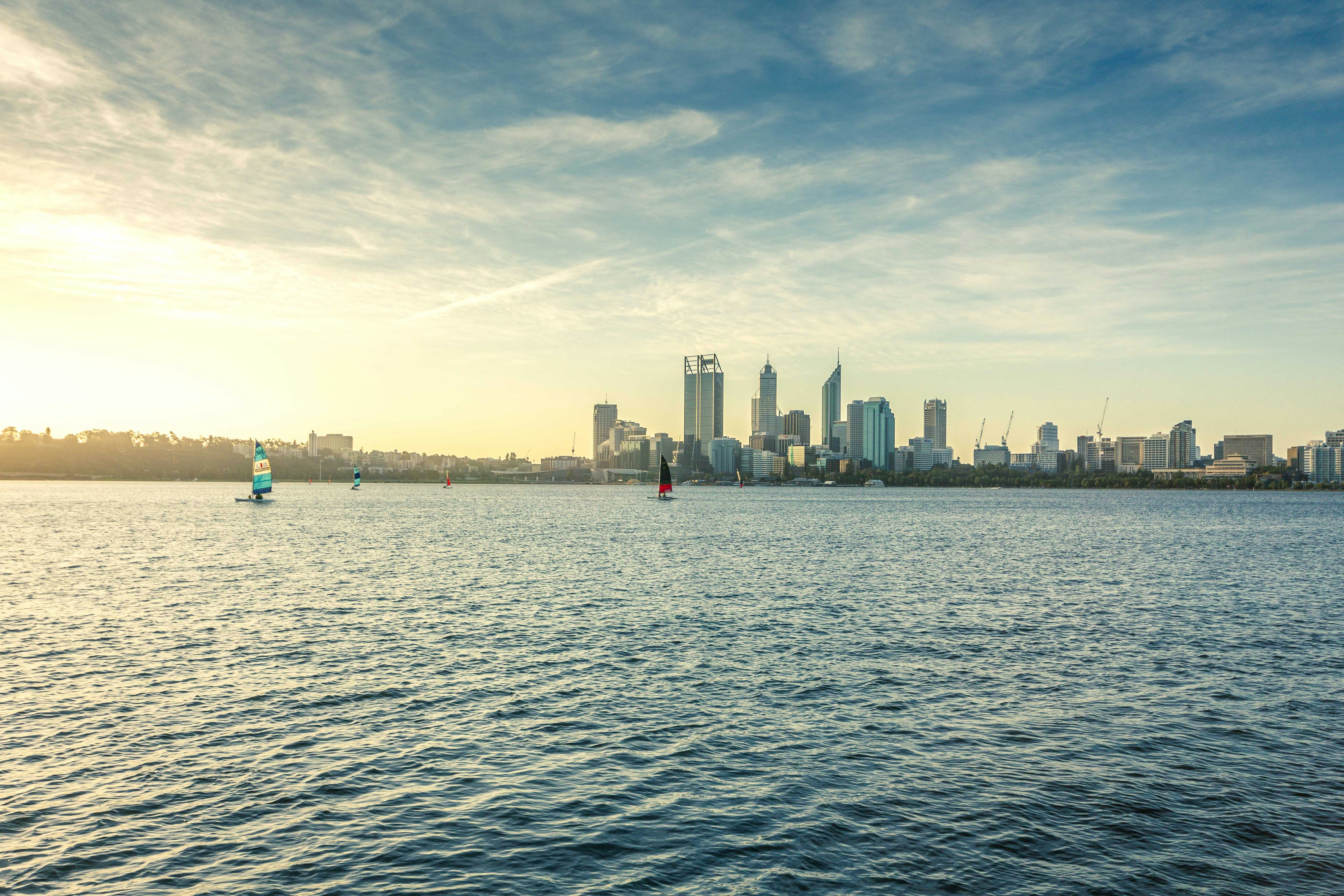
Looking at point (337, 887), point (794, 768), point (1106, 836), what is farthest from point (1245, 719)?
point (337, 887)

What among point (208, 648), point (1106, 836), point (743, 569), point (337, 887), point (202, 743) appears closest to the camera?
point (337, 887)

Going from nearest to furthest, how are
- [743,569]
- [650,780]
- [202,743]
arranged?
[650,780], [202,743], [743,569]

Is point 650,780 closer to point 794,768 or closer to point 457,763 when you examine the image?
point 794,768

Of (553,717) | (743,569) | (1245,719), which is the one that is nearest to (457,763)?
(553,717)

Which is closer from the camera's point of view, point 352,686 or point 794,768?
point 794,768

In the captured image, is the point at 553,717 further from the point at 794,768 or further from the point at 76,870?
the point at 76,870

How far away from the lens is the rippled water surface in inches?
739

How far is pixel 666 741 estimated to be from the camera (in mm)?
27094

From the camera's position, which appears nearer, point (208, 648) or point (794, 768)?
point (794, 768)

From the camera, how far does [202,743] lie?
87.2ft

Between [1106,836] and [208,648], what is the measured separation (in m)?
38.7

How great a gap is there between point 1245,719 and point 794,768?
Answer: 17.2 meters

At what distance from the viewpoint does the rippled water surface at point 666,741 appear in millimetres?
18781

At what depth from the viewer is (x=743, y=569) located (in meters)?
81.6
